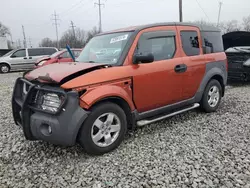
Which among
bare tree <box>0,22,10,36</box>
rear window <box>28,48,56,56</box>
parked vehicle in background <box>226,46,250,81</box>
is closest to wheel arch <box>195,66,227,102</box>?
parked vehicle in background <box>226,46,250,81</box>

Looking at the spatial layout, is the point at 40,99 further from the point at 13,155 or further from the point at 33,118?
the point at 13,155

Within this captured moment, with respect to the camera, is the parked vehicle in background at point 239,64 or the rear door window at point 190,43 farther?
the parked vehicle in background at point 239,64

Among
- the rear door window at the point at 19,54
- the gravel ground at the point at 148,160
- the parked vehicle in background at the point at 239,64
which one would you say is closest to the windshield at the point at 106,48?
the gravel ground at the point at 148,160

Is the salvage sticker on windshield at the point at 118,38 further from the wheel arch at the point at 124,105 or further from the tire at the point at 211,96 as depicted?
the tire at the point at 211,96

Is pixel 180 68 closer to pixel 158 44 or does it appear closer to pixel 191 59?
pixel 191 59

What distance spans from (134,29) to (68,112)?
1.82 metres

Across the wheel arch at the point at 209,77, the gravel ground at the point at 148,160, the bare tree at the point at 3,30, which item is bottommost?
the gravel ground at the point at 148,160

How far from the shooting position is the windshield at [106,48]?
3.69m

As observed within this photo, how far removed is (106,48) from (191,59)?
1.65 metres

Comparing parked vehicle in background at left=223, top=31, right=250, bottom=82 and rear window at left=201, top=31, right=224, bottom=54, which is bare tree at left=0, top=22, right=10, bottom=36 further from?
rear window at left=201, top=31, right=224, bottom=54

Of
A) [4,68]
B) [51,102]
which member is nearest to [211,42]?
[51,102]

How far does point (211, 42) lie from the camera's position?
4.94 meters

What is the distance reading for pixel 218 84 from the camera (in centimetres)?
512

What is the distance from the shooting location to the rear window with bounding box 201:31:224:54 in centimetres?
478
